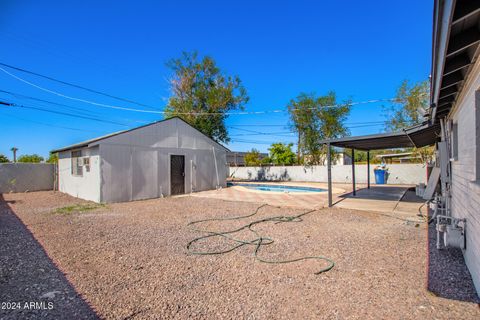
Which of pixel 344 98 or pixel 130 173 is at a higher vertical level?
pixel 344 98

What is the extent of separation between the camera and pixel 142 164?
11023mm

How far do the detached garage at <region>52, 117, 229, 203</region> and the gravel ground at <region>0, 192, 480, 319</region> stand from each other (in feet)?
14.0

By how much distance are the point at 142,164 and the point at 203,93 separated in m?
10.5

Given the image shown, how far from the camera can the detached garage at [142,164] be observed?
32.7 feet

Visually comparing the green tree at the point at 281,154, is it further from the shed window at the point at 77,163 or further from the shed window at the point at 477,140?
the shed window at the point at 477,140

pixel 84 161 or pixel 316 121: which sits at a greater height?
pixel 316 121

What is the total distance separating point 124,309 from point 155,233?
2993 mm

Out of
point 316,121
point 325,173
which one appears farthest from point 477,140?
point 316,121

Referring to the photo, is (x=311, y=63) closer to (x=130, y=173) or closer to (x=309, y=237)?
(x=130, y=173)

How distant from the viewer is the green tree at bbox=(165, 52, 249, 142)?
19766mm

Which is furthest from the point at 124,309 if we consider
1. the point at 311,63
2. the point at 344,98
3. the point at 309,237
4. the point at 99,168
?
the point at 344,98

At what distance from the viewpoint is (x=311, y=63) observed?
1611 centimetres

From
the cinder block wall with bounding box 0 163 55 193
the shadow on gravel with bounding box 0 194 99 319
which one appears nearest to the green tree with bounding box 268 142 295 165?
the cinder block wall with bounding box 0 163 55 193

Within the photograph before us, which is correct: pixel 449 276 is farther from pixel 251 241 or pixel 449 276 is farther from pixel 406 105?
pixel 406 105
